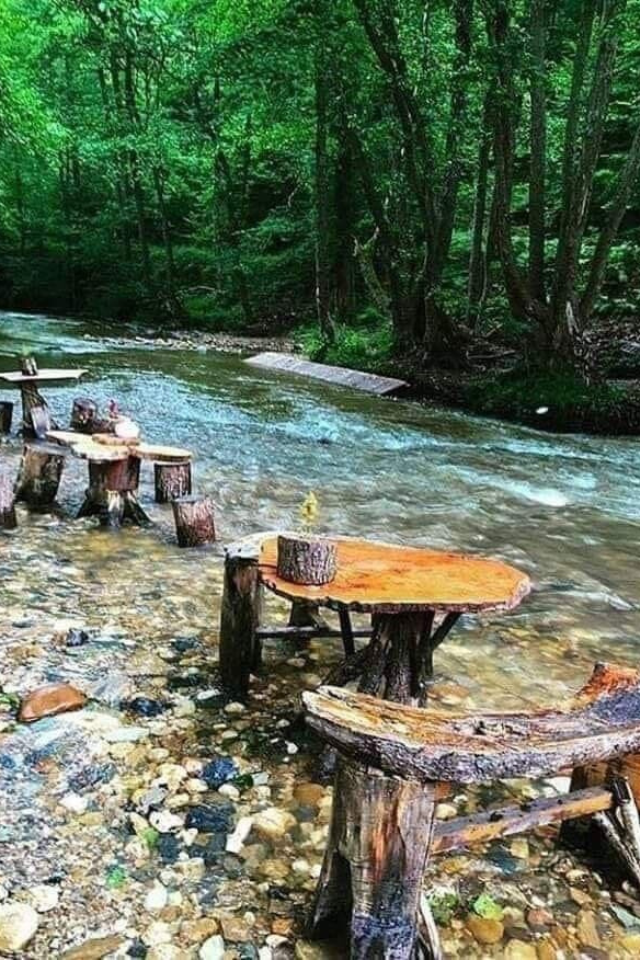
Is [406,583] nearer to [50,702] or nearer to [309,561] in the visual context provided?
[309,561]

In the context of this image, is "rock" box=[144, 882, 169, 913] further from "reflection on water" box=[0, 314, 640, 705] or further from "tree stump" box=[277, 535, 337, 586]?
"reflection on water" box=[0, 314, 640, 705]

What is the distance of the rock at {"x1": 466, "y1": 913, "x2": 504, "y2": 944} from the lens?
265 cm

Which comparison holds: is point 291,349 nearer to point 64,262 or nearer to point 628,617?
point 64,262

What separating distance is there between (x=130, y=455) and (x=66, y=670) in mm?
3173

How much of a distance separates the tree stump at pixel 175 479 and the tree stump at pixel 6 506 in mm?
1507

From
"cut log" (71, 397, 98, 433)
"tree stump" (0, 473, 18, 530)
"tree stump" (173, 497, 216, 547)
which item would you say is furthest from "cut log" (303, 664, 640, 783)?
"cut log" (71, 397, 98, 433)

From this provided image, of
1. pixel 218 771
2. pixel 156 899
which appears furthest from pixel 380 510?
pixel 156 899

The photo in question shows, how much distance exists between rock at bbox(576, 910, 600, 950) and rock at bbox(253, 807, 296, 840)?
1.13m

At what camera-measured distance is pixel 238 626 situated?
4.22 metres

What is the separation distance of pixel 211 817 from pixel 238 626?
1.20 m

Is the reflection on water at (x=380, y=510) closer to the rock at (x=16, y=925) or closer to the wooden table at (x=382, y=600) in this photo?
the wooden table at (x=382, y=600)

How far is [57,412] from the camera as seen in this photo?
1236cm

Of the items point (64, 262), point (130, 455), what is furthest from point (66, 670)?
point (64, 262)

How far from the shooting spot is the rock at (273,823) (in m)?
3.11
